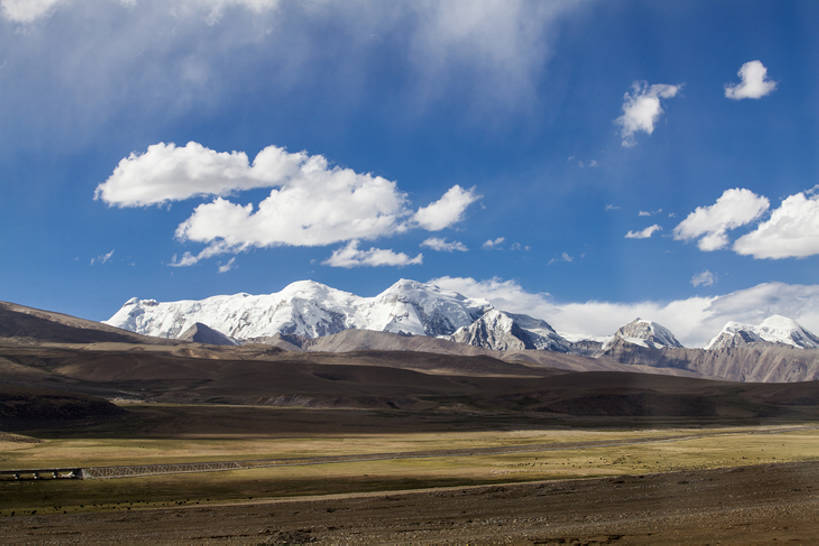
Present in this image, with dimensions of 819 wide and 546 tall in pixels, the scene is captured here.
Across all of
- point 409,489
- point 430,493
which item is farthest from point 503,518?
point 409,489

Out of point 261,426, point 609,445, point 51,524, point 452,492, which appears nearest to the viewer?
point 51,524

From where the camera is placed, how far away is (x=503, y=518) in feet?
135

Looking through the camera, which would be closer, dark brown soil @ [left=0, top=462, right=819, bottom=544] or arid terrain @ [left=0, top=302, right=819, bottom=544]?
dark brown soil @ [left=0, top=462, right=819, bottom=544]

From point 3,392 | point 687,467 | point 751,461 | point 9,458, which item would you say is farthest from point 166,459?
point 3,392

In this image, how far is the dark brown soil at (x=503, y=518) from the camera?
3512 centimetres

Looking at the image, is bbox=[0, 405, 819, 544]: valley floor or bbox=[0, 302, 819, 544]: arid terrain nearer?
bbox=[0, 405, 819, 544]: valley floor

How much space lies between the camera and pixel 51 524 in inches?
1709

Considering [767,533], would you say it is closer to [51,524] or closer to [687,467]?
[687,467]

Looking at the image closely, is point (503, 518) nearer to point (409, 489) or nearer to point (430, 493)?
point (430, 493)

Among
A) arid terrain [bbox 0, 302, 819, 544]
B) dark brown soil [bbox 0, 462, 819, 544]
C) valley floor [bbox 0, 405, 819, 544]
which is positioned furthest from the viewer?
arid terrain [bbox 0, 302, 819, 544]

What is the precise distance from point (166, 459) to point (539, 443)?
4956cm

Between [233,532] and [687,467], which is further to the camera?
[687,467]

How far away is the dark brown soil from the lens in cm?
3512

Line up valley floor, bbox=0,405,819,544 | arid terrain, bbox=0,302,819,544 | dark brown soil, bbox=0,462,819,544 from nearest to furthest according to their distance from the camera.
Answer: dark brown soil, bbox=0,462,819,544
valley floor, bbox=0,405,819,544
arid terrain, bbox=0,302,819,544
